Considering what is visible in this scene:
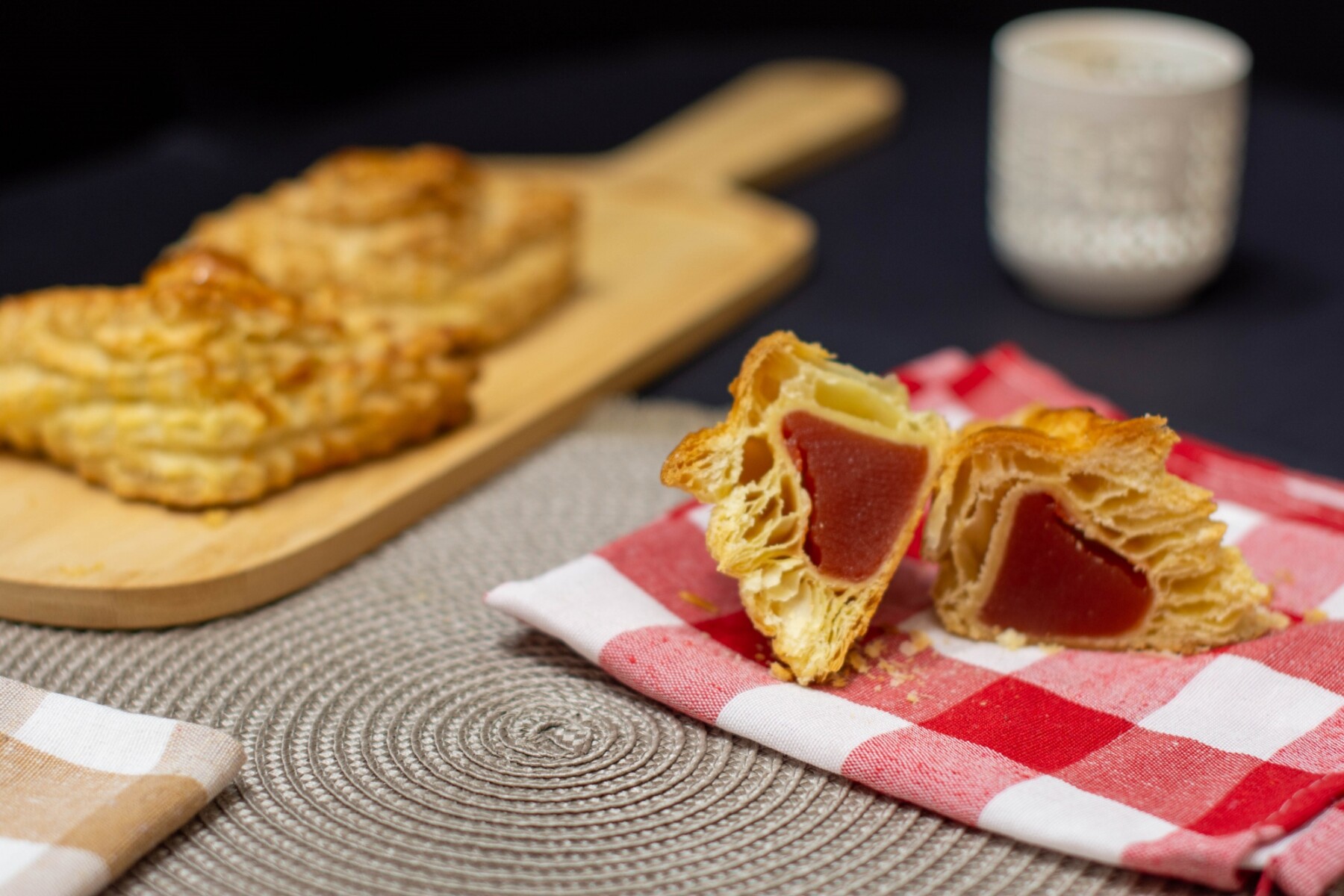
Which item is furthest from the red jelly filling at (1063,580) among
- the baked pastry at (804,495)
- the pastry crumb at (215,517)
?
the pastry crumb at (215,517)

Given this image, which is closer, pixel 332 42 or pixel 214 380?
pixel 214 380

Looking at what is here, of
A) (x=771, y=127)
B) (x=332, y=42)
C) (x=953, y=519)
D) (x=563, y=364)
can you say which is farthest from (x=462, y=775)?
(x=332, y=42)

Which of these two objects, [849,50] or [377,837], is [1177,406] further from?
[849,50]

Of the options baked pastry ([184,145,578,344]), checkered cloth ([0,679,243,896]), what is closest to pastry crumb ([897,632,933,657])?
checkered cloth ([0,679,243,896])

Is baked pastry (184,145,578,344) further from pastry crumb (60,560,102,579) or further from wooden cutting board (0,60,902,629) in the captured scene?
pastry crumb (60,560,102,579)

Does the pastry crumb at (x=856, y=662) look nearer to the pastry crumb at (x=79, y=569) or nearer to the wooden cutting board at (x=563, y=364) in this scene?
the wooden cutting board at (x=563, y=364)

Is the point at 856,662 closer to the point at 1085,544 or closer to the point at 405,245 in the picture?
the point at 1085,544

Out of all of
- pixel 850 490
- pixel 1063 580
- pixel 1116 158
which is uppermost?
pixel 1116 158
